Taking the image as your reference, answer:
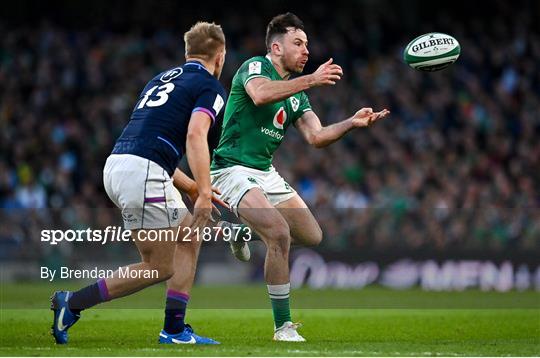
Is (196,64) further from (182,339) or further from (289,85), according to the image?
(182,339)

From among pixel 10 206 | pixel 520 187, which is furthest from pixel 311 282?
pixel 10 206

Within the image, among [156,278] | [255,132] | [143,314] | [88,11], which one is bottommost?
[143,314]

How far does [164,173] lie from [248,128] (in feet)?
5.23

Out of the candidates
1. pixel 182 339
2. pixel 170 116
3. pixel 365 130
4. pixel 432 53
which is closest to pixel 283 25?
pixel 432 53

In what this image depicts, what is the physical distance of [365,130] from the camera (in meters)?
23.2

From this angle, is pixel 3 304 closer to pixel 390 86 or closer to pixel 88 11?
pixel 390 86

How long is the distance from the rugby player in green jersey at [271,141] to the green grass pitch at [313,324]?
0.84 meters

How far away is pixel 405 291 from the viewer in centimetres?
1803

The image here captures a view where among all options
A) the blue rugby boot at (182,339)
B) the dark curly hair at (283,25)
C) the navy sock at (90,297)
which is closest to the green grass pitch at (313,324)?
the blue rugby boot at (182,339)

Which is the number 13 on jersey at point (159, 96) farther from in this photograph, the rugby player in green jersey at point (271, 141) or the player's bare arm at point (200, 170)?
the rugby player in green jersey at point (271, 141)

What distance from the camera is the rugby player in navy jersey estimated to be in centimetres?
848

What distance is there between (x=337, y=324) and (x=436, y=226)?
8137 millimetres

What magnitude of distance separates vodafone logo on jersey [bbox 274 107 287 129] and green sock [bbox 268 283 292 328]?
5.21ft

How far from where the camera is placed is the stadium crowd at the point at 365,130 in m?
19.7
